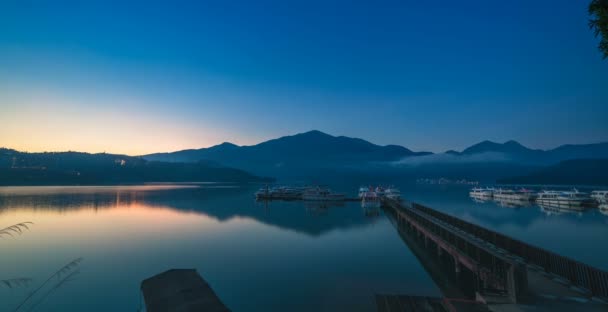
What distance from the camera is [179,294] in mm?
13023

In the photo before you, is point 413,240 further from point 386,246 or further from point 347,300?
point 347,300

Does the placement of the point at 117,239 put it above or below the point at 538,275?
below

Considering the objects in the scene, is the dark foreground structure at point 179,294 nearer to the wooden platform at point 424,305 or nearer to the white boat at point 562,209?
the wooden platform at point 424,305

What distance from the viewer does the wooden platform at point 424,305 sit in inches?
448

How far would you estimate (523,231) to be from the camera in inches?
1629

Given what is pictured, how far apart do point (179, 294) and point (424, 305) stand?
34.5 ft

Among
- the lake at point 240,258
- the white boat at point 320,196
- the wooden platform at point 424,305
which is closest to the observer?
the wooden platform at point 424,305

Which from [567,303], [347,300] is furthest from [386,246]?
[567,303]

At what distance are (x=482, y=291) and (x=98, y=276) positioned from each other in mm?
24763

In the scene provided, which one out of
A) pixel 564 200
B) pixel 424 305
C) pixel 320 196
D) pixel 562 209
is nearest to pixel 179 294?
pixel 424 305

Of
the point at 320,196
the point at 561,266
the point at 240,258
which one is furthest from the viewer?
the point at 320,196

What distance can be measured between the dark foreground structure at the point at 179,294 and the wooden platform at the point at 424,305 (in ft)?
22.4

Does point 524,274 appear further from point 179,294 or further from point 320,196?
point 320,196

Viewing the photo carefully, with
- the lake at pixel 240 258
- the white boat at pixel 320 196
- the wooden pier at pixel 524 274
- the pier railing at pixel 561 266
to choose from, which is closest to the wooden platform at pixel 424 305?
the wooden pier at pixel 524 274
